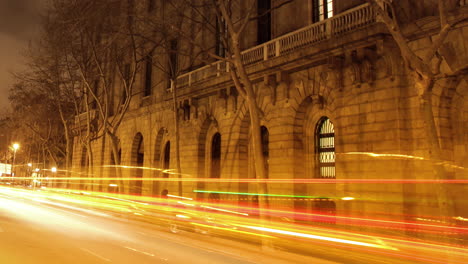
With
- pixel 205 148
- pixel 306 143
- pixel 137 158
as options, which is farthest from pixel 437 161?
pixel 137 158

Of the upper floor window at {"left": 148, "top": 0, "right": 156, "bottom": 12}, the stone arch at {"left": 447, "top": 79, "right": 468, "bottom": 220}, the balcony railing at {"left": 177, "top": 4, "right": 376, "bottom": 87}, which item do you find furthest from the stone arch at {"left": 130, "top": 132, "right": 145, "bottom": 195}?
the stone arch at {"left": 447, "top": 79, "right": 468, "bottom": 220}

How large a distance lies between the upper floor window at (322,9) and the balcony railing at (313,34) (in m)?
1.80

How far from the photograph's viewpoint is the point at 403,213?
1226cm

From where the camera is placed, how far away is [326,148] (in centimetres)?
1574

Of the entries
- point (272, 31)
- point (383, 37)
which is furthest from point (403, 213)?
point (272, 31)

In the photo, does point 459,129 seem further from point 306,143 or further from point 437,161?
point 306,143

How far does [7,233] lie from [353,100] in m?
11.5

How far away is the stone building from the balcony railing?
46 millimetres

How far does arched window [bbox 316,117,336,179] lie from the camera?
15523 millimetres

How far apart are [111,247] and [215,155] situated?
45.8 ft

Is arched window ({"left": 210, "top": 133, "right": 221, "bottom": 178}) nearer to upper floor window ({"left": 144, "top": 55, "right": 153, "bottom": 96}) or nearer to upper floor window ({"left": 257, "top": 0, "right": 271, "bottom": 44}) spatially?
upper floor window ({"left": 257, "top": 0, "right": 271, "bottom": 44})

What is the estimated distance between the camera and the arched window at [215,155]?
21688 mm

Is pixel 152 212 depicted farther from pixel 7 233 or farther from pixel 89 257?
pixel 89 257

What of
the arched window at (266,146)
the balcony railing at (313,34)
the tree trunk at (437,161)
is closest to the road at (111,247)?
the tree trunk at (437,161)
